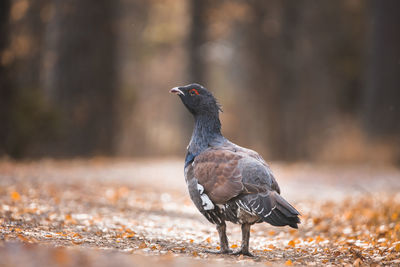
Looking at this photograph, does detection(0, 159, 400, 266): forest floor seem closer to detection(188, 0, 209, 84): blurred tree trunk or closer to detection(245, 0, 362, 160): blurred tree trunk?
detection(245, 0, 362, 160): blurred tree trunk

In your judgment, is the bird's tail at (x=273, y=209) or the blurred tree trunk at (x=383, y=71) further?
the blurred tree trunk at (x=383, y=71)

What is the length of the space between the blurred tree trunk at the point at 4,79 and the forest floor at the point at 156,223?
1.11 m

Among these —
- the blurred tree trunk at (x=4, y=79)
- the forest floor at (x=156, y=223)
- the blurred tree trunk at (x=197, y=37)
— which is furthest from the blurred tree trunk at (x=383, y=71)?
the blurred tree trunk at (x=4, y=79)

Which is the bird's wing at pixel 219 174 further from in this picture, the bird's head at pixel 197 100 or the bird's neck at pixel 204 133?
the bird's head at pixel 197 100

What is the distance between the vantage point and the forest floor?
4883mm

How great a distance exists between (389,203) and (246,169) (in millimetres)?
5123

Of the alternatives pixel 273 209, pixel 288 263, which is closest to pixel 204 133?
pixel 273 209

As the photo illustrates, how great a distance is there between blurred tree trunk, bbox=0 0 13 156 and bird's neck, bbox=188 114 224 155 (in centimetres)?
944

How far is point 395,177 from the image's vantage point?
46.5 ft

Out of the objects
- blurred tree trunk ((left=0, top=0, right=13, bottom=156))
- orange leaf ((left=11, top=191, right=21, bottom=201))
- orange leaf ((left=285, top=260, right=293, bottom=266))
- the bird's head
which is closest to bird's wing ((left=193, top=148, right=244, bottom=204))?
the bird's head

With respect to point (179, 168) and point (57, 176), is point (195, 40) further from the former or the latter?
point (57, 176)

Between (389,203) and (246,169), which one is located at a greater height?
(246,169)

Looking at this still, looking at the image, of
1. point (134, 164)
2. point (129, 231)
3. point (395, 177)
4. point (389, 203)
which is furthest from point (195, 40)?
point (129, 231)

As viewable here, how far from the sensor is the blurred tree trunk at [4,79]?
13977 millimetres
